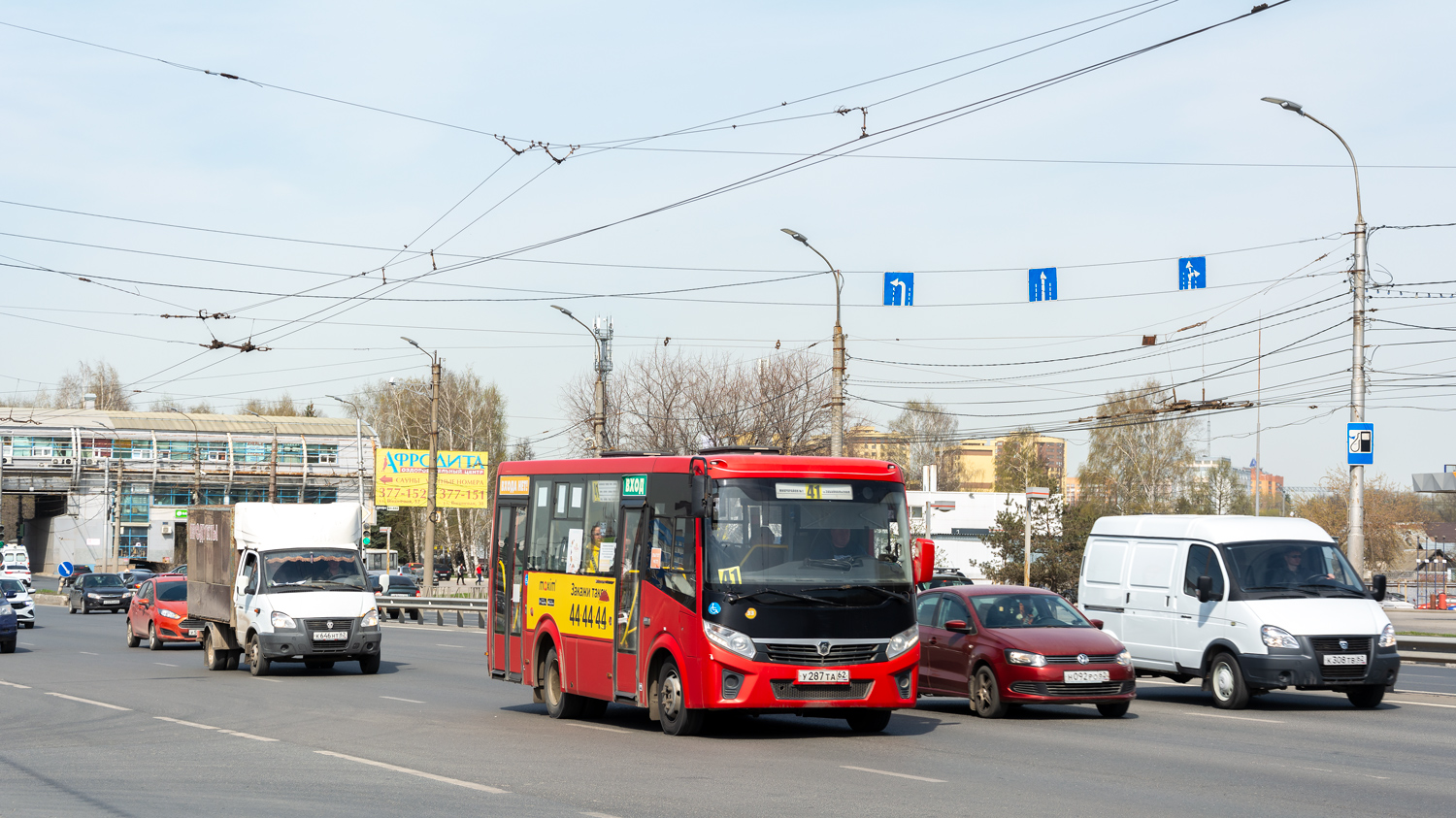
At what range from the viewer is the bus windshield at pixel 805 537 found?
541 inches

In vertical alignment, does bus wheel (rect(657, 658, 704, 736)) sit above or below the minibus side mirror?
below

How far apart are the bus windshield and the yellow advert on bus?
187 cm

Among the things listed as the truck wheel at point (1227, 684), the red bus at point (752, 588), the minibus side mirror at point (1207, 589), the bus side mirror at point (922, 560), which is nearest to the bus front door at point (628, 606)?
the red bus at point (752, 588)

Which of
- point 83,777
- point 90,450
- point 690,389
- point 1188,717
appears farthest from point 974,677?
point 90,450

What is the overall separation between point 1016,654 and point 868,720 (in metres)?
2.30

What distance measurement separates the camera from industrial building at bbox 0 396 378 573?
93.1 metres

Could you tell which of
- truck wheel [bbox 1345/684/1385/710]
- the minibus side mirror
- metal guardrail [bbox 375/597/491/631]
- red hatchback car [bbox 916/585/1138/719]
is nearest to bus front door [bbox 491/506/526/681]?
red hatchback car [bbox 916/585/1138/719]

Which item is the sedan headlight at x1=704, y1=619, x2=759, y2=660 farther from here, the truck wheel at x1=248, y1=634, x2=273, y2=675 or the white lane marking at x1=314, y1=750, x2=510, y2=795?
the truck wheel at x1=248, y1=634, x2=273, y2=675

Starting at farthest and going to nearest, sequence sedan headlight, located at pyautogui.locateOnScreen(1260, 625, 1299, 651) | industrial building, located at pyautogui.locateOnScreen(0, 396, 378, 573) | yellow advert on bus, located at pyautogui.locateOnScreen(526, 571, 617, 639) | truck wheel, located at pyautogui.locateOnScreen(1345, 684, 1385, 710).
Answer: industrial building, located at pyautogui.locateOnScreen(0, 396, 378, 573)
truck wheel, located at pyautogui.locateOnScreen(1345, 684, 1385, 710)
sedan headlight, located at pyautogui.locateOnScreen(1260, 625, 1299, 651)
yellow advert on bus, located at pyautogui.locateOnScreen(526, 571, 617, 639)

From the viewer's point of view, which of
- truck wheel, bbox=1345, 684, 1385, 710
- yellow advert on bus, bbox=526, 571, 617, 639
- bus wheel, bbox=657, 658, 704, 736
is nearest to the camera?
bus wheel, bbox=657, 658, 704, 736

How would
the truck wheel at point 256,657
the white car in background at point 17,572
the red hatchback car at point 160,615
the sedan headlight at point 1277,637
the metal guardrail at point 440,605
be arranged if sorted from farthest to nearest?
the white car in background at point 17,572
the metal guardrail at point 440,605
the red hatchback car at point 160,615
the truck wheel at point 256,657
the sedan headlight at point 1277,637

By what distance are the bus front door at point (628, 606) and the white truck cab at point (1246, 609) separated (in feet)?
23.3

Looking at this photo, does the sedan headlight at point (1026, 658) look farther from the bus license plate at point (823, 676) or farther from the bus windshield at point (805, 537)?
the bus license plate at point (823, 676)

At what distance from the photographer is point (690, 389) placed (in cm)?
6362
